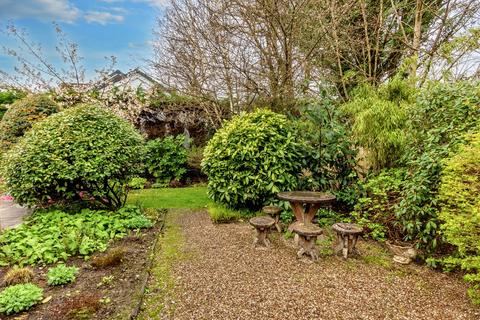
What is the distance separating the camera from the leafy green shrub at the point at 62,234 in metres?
4.00

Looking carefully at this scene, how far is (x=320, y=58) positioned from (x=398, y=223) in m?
5.26

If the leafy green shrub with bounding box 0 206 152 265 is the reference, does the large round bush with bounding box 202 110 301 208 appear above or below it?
above

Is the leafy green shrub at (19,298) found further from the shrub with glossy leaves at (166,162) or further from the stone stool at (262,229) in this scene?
the shrub with glossy leaves at (166,162)

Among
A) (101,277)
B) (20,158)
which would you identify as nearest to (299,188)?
(101,277)

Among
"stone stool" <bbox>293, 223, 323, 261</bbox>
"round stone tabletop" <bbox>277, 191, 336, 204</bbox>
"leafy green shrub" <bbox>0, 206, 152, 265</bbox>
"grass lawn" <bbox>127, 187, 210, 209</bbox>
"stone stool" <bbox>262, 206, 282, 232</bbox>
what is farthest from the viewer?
"grass lawn" <bbox>127, 187, 210, 209</bbox>

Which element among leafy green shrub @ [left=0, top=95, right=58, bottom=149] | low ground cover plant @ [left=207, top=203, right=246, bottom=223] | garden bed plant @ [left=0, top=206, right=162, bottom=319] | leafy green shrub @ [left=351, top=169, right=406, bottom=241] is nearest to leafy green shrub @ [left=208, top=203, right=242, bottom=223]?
low ground cover plant @ [left=207, top=203, right=246, bottom=223]

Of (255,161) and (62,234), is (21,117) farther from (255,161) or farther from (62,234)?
(255,161)

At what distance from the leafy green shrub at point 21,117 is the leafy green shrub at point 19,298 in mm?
5611

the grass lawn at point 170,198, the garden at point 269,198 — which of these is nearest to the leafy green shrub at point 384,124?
the garden at point 269,198

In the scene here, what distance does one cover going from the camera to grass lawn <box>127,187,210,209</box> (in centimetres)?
718

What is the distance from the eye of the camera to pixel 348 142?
18.8 feet

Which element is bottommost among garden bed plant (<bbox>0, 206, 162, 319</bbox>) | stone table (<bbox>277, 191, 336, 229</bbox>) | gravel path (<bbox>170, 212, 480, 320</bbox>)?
gravel path (<bbox>170, 212, 480, 320</bbox>)

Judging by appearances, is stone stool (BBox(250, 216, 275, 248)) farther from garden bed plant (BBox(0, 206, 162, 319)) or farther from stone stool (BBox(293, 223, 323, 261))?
garden bed plant (BBox(0, 206, 162, 319))

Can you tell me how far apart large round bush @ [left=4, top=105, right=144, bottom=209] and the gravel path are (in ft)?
8.43
